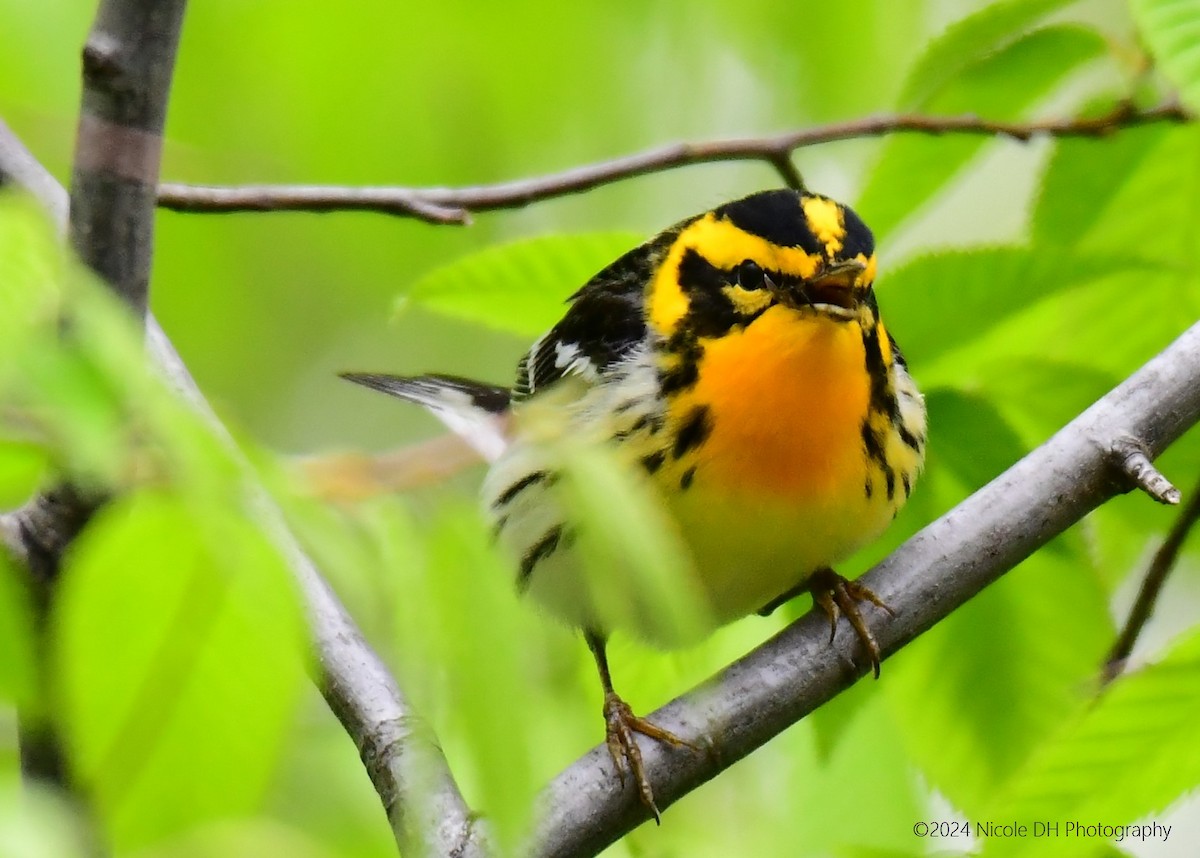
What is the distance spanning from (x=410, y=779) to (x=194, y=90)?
2697 mm

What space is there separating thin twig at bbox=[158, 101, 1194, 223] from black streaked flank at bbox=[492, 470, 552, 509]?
21.2 inches

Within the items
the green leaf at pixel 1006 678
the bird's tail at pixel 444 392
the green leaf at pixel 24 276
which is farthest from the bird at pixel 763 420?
the green leaf at pixel 24 276

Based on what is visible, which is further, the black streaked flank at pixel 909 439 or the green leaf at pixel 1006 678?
the black streaked flank at pixel 909 439

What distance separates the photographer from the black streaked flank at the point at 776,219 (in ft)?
8.36

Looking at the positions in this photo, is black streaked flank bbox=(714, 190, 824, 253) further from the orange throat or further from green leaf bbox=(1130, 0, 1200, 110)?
green leaf bbox=(1130, 0, 1200, 110)

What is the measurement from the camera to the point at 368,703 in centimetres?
208

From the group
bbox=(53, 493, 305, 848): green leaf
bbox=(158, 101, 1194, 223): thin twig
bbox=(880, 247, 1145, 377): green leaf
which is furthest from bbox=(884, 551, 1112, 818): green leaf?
bbox=(53, 493, 305, 848): green leaf

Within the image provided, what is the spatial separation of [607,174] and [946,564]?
1.01m

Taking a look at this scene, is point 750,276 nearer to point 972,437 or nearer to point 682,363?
point 682,363

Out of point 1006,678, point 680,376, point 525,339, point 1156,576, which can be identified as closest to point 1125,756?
point 1006,678

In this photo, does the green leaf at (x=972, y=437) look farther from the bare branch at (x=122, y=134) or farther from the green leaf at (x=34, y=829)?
the green leaf at (x=34, y=829)

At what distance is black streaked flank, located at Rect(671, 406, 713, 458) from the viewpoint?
8.53 ft

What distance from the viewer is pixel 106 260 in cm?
163

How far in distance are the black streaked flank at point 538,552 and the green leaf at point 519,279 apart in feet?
1.46
